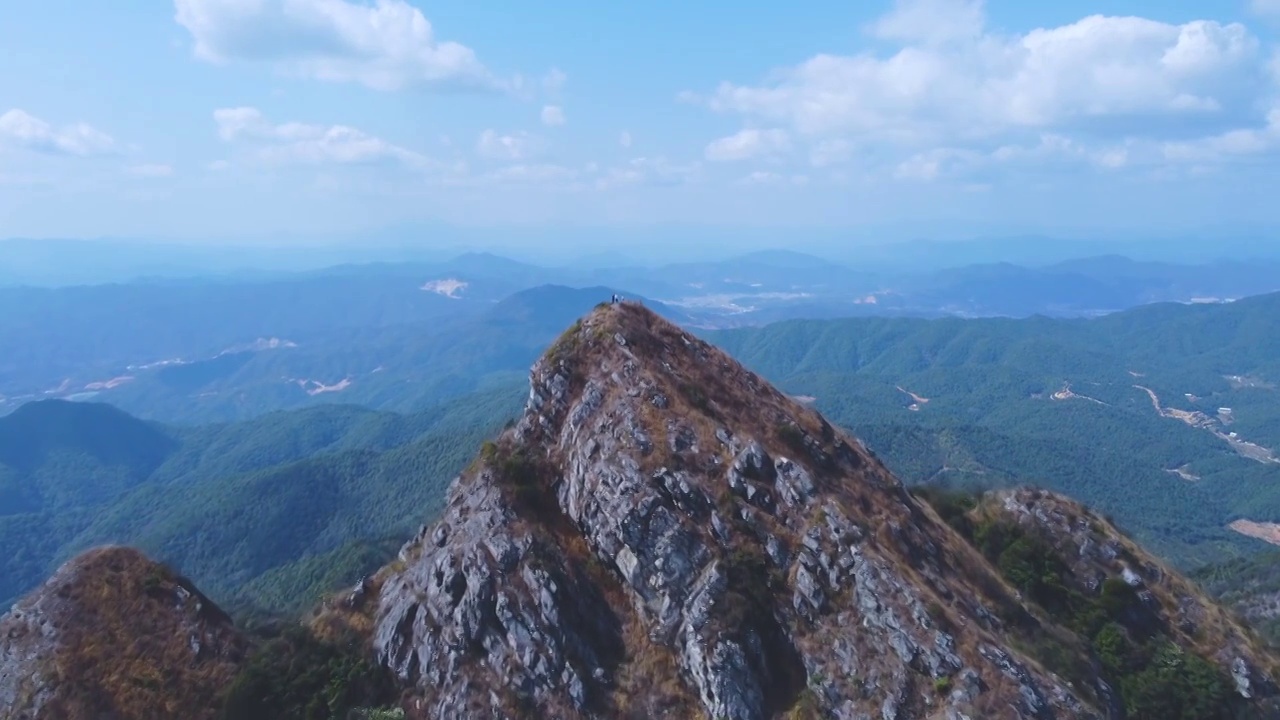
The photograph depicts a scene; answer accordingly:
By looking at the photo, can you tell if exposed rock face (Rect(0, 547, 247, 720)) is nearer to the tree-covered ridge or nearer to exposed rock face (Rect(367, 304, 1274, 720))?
exposed rock face (Rect(367, 304, 1274, 720))

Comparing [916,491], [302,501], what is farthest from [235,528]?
[916,491]

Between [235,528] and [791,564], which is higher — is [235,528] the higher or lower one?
the lower one

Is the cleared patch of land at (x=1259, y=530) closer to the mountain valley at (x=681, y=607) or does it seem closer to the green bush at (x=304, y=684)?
the mountain valley at (x=681, y=607)

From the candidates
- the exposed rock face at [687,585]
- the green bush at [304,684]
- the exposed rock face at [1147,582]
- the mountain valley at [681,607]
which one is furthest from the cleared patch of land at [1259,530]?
the green bush at [304,684]

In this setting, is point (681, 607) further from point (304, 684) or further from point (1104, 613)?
point (1104, 613)

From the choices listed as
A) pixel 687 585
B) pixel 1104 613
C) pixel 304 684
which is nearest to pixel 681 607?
pixel 687 585

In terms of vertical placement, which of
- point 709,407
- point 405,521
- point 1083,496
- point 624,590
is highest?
point 709,407

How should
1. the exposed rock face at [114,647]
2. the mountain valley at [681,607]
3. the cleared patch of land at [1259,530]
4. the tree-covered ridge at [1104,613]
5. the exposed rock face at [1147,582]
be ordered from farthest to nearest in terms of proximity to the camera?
the cleared patch of land at [1259,530] → the exposed rock face at [1147,582] → the tree-covered ridge at [1104,613] → the exposed rock face at [114,647] → the mountain valley at [681,607]

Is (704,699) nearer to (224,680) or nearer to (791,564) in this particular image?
(791,564)
